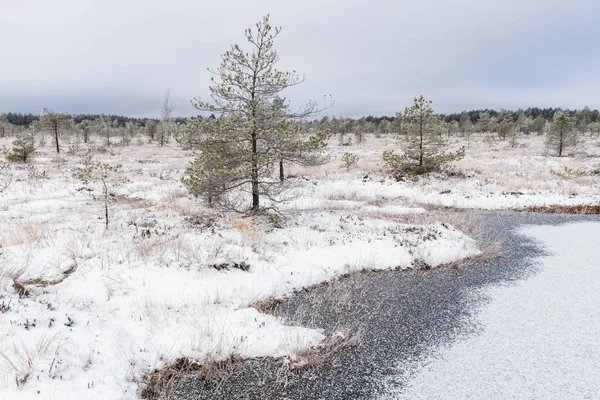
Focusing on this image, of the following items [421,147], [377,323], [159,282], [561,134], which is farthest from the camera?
[561,134]

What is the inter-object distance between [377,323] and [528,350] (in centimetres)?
209

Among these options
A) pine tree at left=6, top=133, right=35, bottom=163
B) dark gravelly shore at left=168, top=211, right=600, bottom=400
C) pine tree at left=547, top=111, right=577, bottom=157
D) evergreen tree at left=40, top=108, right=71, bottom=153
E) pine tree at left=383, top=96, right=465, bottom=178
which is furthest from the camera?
→ evergreen tree at left=40, top=108, right=71, bottom=153

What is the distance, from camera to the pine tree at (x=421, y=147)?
21.6 meters

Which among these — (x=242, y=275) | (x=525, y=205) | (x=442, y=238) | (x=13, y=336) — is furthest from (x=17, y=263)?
(x=525, y=205)

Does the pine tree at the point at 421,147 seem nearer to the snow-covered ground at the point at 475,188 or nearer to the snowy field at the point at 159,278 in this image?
the snow-covered ground at the point at 475,188

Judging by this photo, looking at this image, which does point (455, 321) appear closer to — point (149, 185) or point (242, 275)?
point (242, 275)

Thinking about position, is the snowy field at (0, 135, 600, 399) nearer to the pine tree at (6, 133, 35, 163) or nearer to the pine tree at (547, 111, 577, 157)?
the pine tree at (6, 133, 35, 163)

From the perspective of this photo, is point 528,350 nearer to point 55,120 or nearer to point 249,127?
point 249,127

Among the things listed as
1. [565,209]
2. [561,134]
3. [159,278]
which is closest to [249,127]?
[159,278]

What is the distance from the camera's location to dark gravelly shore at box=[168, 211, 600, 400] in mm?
4164

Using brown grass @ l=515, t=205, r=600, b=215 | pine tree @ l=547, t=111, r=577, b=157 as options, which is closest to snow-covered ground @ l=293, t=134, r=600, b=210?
brown grass @ l=515, t=205, r=600, b=215

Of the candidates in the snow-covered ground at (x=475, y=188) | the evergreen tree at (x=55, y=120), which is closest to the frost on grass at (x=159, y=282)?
the snow-covered ground at (x=475, y=188)

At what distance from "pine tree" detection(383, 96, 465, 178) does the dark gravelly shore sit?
13296 mm

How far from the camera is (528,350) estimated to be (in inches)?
189
